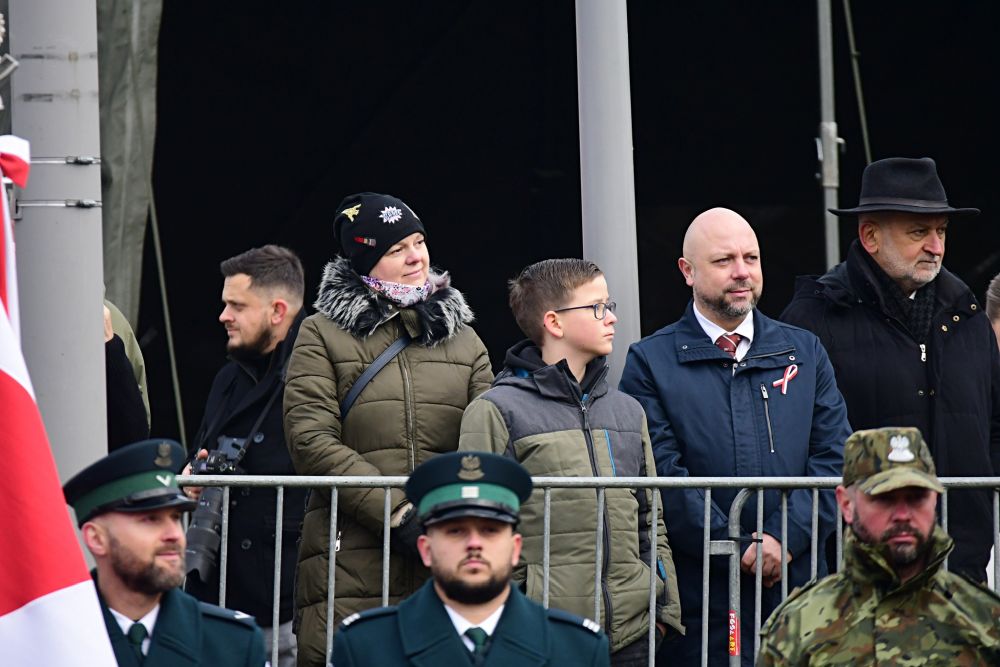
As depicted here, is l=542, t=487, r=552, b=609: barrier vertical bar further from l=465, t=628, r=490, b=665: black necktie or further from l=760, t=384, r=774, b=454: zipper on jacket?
l=465, t=628, r=490, b=665: black necktie

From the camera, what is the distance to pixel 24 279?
443cm

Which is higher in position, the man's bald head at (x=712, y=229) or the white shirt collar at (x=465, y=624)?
the man's bald head at (x=712, y=229)

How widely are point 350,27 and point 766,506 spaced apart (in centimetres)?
424

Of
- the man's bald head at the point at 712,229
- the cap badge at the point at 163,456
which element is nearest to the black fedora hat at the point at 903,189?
the man's bald head at the point at 712,229

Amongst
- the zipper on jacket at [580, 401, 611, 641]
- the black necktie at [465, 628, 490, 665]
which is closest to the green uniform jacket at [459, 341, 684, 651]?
the zipper on jacket at [580, 401, 611, 641]

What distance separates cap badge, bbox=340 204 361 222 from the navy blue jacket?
1.04 metres

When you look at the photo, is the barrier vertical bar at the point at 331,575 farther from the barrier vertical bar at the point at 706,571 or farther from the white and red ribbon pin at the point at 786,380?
the white and red ribbon pin at the point at 786,380

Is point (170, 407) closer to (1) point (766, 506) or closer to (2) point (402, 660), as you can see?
(1) point (766, 506)

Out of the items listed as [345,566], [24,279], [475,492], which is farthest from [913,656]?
[24,279]

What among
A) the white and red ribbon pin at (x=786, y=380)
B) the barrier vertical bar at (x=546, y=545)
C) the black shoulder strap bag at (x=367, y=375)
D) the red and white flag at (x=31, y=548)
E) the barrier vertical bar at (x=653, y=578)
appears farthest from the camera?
the white and red ribbon pin at (x=786, y=380)

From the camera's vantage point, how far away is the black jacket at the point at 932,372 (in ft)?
19.5

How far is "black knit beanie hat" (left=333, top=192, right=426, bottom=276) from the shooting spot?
582 cm

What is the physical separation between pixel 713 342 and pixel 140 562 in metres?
2.31

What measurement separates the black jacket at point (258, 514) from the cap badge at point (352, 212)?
83cm
